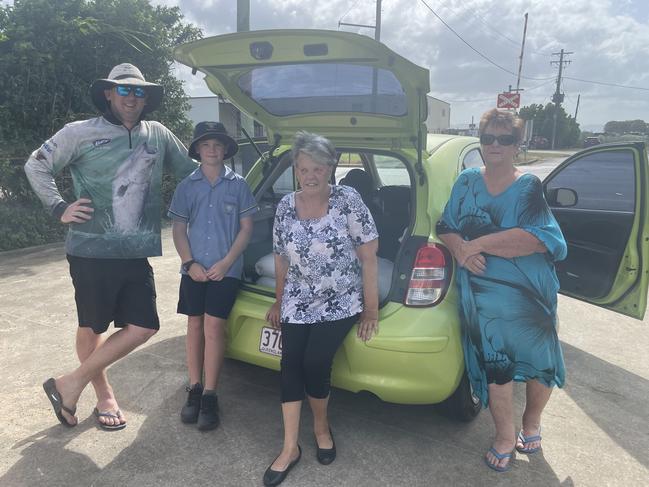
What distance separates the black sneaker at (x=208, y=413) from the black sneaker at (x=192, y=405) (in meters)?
0.05

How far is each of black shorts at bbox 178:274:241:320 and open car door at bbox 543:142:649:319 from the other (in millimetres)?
2263

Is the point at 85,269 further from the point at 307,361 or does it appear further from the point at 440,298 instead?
the point at 440,298

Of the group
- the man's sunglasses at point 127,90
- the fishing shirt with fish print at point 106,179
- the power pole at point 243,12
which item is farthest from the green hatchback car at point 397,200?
the power pole at point 243,12

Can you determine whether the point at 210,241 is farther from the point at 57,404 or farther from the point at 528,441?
the point at 528,441

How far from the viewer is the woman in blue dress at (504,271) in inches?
88.1

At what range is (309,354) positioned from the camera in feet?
7.46

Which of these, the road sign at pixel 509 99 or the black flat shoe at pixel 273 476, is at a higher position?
the road sign at pixel 509 99

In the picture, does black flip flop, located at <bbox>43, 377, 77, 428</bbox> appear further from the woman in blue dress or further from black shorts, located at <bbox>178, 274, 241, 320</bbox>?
the woman in blue dress

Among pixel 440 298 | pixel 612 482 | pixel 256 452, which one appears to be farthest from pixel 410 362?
pixel 612 482

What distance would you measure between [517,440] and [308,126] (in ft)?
7.36

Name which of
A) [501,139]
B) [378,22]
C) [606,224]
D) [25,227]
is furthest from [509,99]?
[501,139]

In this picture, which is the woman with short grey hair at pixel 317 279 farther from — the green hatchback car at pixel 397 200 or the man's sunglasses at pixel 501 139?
the man's sunglasses at pixel 501 139

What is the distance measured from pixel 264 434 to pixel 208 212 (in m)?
1.24

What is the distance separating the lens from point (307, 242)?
2262mm
